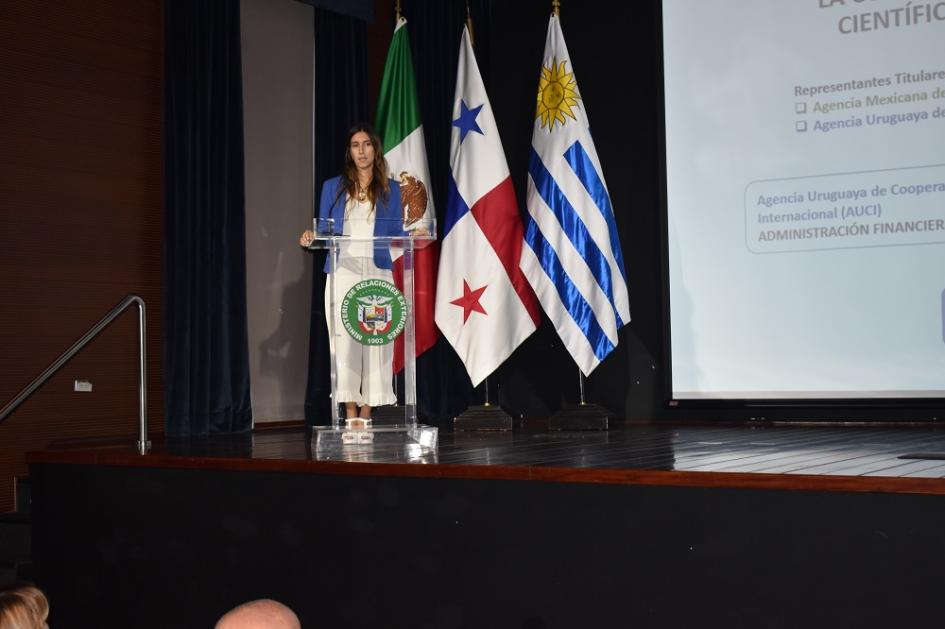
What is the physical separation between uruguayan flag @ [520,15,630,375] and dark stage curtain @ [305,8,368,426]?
133 cm

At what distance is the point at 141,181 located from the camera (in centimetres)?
570

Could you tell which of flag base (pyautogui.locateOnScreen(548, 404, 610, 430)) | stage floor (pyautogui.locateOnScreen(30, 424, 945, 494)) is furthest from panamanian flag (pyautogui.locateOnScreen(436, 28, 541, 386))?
stage floor (pyautogui.locateOnScreen(30, 424, 945, 494))

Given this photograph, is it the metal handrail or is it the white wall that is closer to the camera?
the metal handrail

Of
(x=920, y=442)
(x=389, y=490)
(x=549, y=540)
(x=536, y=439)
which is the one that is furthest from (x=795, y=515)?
(x=536, y=439)

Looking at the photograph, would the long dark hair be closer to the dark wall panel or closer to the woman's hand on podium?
the woman's hand on podium

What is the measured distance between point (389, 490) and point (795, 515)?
1.24 m

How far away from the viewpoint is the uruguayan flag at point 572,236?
5645 millimetres

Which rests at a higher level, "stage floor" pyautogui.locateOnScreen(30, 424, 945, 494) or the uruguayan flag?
the uruguayan flag

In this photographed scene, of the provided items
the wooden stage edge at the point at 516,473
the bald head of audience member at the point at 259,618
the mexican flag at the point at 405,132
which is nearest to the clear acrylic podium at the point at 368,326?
the wooden stage edge at the point at 516,473

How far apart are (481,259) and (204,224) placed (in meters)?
1.48

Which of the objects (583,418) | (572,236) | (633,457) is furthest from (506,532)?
(572,236)

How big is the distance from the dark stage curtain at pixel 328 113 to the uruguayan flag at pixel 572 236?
1327 millimetres

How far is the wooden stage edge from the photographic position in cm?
261

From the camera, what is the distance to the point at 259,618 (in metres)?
1.49
